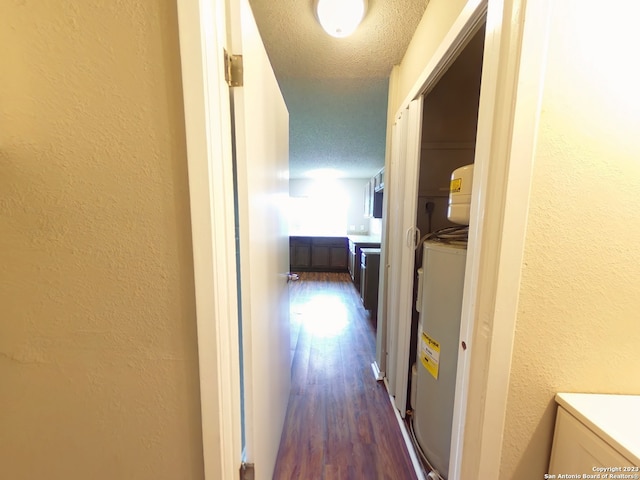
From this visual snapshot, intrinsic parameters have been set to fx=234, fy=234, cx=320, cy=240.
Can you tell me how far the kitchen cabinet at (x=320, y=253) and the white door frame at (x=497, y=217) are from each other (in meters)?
4.73

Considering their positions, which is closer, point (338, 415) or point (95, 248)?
point (95, 248)

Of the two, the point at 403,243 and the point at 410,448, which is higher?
the point at 403,243

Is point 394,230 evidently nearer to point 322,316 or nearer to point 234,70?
point 234,70

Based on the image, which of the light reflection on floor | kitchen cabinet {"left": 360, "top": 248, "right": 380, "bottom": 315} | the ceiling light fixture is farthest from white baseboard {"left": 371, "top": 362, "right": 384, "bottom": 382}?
the ceiling light fixture

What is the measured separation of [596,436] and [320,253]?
16.4 ft

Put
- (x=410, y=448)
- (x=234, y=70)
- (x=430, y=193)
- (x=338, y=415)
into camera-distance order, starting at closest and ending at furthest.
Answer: (x=234, y=70)
(x=410, y=448)
(x=338, y=415)
(x=430, y=193)

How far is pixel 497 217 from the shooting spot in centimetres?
65

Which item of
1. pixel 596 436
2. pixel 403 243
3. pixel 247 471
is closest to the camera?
pixel 596 436

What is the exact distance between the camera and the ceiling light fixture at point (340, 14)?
3.71 ft

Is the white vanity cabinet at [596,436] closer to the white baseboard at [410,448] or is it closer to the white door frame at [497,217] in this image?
the white door frame at [497,217]

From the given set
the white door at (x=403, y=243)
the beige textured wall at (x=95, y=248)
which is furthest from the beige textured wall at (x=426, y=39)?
the beige textured wall at (x=95, y=248)

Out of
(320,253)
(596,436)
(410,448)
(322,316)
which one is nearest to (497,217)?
(596,436)

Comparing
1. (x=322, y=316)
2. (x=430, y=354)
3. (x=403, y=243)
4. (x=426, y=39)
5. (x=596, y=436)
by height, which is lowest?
(x=322, y=316)

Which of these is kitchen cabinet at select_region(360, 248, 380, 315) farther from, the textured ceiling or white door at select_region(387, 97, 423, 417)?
the textured ceiling
